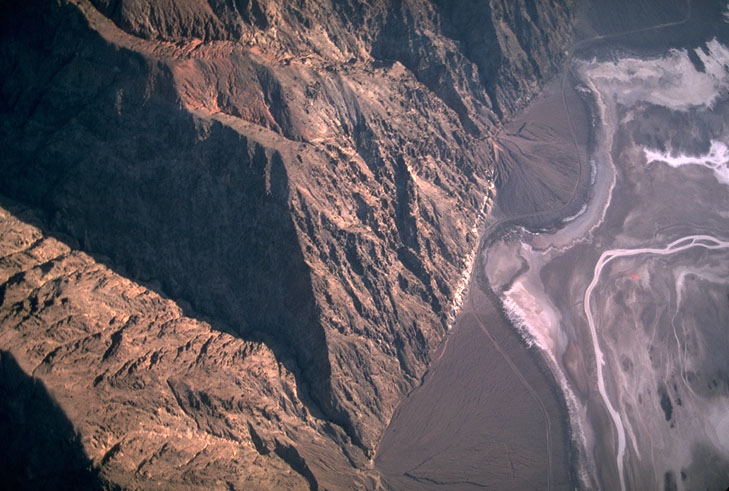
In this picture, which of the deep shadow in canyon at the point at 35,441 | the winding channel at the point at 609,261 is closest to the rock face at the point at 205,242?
the deep shadow in canyon at the point at 35,441

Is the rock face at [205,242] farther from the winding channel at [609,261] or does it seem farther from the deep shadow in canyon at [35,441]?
the winding channel at [609,261]

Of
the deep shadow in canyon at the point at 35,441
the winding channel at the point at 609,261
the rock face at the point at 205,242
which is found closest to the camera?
the deep shadow in canyon at the point at 35,441

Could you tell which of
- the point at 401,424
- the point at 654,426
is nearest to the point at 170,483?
the point at 401,424

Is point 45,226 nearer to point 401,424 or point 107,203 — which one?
point 107,203

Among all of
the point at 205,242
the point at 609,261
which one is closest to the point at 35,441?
the point at 205,242

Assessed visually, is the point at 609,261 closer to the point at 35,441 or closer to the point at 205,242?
the point at 205,242
